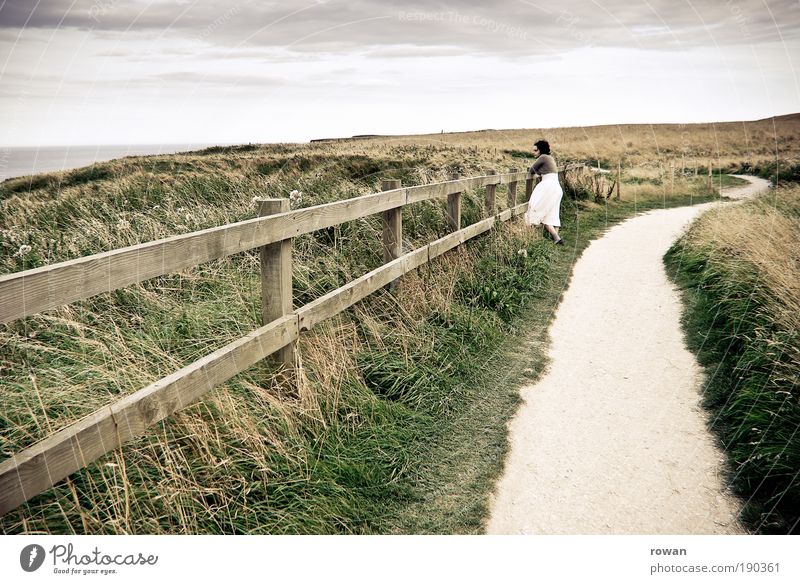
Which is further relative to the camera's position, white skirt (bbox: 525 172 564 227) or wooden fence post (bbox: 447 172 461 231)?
white skirt (bbox: 525 172 564 227)

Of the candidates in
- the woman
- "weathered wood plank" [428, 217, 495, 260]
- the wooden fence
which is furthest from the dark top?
the wooden fence

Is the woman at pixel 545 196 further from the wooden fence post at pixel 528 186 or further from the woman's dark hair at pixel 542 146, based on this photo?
the wooden fence post at pixel 528 186

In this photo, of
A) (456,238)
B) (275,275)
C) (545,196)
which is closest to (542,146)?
(545,196)

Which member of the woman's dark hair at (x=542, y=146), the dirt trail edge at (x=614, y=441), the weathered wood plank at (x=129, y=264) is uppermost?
the woman's dark hair at (x=542, y=146)

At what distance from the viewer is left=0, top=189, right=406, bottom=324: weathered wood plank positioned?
2.06 m

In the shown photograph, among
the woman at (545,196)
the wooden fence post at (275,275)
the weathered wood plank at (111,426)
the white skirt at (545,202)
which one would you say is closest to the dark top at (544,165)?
the woman at (545,196)

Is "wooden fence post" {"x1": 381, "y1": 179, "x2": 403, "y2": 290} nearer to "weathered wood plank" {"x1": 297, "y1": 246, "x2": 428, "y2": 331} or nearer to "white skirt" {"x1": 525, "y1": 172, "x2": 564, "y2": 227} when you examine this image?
"weathered wood plank" {"x1": 297, "y1": 246, "x2": 428, "y2": 331}

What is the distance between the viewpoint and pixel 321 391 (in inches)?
149

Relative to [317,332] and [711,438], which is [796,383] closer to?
[711,438]

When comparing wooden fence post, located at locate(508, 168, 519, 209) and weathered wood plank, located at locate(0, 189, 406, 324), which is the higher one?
wooden fence post, located at locate(508, 168, 519, 209)
